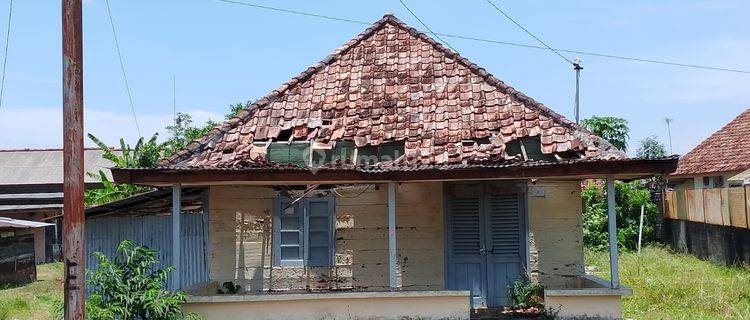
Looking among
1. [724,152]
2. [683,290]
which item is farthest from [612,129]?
[683,290]

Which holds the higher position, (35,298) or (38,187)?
(38,187)

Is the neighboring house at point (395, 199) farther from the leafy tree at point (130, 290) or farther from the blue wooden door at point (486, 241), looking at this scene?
the leafy tree at point (130, 290)

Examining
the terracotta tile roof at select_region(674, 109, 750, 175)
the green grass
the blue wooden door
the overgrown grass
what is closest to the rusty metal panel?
the overgrown grass

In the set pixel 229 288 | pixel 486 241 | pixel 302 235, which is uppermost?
pixel 302 235

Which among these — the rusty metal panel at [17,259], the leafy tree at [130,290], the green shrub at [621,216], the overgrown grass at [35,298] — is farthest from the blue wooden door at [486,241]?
the rusty metal panel at [17,259]

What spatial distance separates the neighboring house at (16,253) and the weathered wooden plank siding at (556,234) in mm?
15127

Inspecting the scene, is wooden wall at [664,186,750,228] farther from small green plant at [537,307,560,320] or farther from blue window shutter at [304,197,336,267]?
blue window shutter at [304,197,336,267]

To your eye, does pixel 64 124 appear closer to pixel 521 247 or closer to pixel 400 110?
pixel 400 110

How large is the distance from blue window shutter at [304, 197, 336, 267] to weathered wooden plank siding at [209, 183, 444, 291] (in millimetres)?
117

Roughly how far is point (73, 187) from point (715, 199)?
53.2 ft

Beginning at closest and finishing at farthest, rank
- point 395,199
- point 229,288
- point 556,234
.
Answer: point 395,199 → point 229,288 → point 556,234

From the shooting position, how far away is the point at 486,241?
39.2 ft

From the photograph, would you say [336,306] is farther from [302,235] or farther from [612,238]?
[612,238]

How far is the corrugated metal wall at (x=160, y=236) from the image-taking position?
1193 cm
